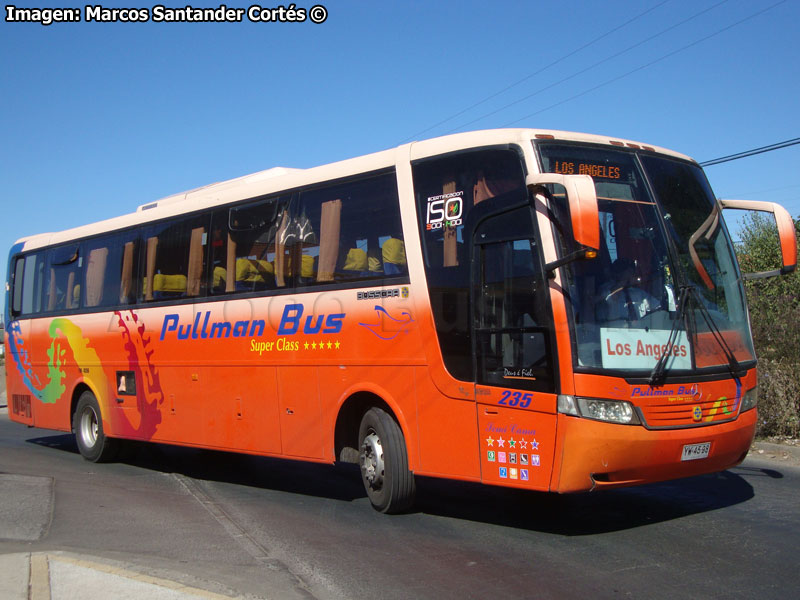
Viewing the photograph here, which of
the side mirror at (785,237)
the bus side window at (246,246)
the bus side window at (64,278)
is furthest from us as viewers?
the bus side window at (64,278)

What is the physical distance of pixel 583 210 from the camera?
6.17m

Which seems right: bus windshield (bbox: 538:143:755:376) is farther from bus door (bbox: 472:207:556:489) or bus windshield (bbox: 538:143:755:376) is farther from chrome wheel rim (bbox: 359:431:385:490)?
chrome wheel rim (bbox: 359:431:385:490)

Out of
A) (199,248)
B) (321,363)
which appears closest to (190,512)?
(321,363)

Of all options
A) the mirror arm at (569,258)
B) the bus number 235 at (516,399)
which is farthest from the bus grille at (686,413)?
the mirror arm at (569,258)

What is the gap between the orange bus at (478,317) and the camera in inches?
264

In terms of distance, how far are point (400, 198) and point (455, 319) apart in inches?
57.8

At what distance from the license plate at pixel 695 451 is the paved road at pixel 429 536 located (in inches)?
27.3

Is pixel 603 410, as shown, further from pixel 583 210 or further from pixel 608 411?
pixel 583 210

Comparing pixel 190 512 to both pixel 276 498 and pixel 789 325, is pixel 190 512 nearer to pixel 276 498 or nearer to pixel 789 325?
pixel 276 498

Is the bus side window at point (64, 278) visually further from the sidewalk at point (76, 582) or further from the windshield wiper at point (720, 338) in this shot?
the windshield wiper at point (720, 338)

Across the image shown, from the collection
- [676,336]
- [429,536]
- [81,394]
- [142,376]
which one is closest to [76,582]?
[429,536]

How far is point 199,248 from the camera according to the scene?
1120 centimetres

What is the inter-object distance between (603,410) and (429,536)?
203cm

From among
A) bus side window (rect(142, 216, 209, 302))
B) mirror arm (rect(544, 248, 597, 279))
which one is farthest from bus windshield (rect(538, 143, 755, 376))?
bus side window (rect(142, 216, 209, 302))
